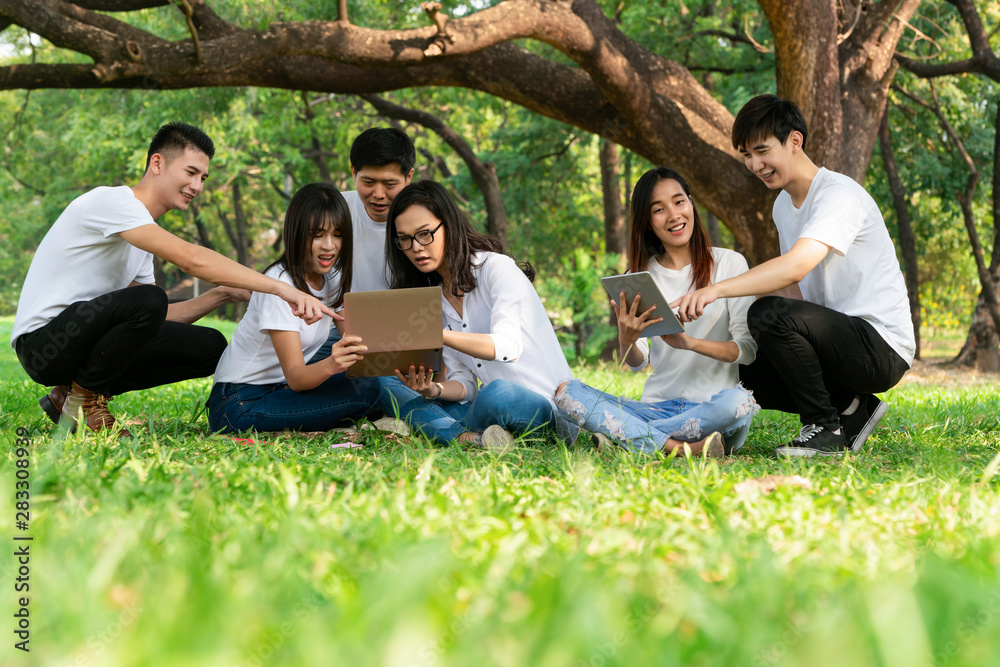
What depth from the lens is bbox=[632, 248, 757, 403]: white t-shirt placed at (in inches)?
147

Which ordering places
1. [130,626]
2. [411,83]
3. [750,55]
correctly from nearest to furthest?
[130,626] < [411,83] < [750,55]

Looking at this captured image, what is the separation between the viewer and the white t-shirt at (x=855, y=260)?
11.7ft

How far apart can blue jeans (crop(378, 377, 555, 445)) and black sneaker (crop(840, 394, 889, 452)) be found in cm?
141

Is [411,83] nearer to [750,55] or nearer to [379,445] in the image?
[379,445]

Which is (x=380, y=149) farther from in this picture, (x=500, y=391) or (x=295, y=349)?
(x=500, y=391)

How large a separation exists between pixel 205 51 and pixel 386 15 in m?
8.04

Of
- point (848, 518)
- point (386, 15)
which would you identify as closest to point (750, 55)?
point (386, 15)

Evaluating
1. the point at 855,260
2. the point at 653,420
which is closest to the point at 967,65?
the point at 855,260

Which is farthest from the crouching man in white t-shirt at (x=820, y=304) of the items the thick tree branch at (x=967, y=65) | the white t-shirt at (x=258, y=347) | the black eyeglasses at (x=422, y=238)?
the thick tree branch at (x=967, y=65)

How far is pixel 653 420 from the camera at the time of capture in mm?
3580

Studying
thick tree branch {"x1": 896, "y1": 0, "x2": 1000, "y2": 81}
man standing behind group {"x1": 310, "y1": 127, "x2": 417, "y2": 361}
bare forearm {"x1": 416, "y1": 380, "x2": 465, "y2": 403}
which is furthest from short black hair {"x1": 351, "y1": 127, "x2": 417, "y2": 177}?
thick tree branch {"x1": 896, "y1": 0, "x2": 1000, "y2": 81}

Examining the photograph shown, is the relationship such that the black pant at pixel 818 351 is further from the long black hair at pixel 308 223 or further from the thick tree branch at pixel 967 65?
the thick tree branch at pixel 967 65

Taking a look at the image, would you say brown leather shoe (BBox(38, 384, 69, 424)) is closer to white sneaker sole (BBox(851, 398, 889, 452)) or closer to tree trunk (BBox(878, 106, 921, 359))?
white sneaker sole (BBox(851, 398, 889, 452))

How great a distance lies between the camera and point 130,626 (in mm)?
1188
